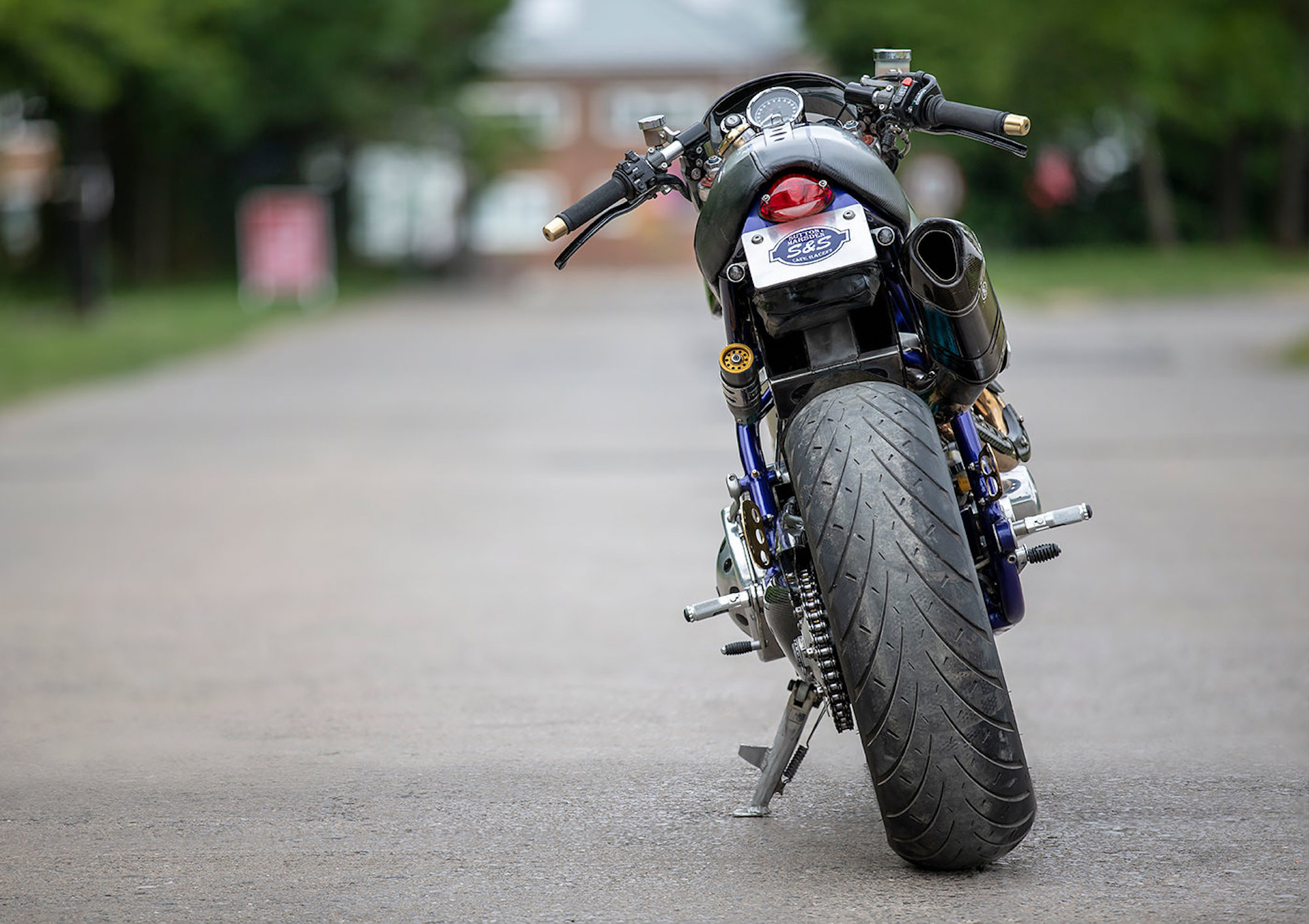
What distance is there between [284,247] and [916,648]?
91.5ft

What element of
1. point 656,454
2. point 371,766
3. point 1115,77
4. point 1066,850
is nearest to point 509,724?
point 371,766

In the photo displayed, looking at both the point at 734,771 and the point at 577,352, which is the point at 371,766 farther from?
the point at 577,352

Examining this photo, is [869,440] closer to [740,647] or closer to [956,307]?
[956,307]

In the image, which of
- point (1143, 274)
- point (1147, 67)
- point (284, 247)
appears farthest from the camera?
point (1147, 67)

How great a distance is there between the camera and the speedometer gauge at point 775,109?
3951mm

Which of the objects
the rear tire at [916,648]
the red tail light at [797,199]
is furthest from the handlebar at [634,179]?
the rear tire at [916,648]

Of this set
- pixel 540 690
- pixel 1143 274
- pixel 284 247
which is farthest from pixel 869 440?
pixel 1143 274

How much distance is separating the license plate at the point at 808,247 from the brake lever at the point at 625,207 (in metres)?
0.40

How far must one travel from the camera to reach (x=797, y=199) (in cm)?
373

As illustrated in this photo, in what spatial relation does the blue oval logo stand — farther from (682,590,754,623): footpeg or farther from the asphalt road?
the asphalt road

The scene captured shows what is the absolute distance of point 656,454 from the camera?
11766mm

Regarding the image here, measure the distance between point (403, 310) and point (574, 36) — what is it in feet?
150

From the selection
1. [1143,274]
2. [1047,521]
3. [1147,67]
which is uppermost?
[1147,67]

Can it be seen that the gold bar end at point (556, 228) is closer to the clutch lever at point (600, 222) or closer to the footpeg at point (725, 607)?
the clutch lever at point (600, 222)
